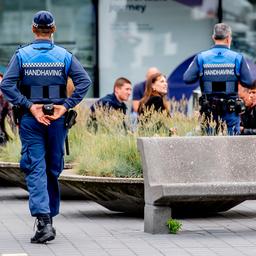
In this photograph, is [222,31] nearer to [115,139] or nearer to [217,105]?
[217,105]

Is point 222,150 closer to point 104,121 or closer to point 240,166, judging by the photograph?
point 240,166

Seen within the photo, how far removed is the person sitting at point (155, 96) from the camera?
46.9 feet

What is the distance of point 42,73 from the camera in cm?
1041

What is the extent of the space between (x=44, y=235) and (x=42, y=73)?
1.36 metres

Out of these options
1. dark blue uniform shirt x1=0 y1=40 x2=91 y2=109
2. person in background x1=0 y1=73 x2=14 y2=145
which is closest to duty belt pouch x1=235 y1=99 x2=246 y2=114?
person in background x1=0 y1=73 x2=14 y2=145

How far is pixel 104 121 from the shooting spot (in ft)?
43.4

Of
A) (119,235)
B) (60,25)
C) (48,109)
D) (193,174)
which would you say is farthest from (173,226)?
(60,25)

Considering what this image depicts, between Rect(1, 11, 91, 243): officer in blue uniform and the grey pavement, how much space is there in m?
0.35

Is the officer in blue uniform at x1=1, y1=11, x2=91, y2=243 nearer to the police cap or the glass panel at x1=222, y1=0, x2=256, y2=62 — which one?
the police cap

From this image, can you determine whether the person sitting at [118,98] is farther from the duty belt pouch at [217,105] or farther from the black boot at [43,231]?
the black boot at [43,231]

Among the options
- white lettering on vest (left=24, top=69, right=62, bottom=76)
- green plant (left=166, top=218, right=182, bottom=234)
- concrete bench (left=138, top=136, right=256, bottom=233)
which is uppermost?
white lettering on vest (left=24, top=69, right=62, bottom=76)

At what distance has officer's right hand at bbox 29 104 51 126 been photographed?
33.4 feet

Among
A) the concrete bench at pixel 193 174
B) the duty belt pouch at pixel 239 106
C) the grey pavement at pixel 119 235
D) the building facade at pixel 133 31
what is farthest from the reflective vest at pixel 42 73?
the building facade at pixel 133 31

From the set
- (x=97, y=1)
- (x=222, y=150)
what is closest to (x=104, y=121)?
(x=222, y=150)
